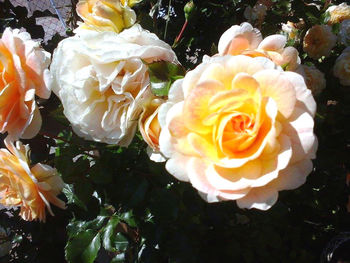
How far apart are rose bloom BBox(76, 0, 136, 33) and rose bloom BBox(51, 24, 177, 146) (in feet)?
0.33

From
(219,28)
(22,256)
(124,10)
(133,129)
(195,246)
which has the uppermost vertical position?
(124,10)

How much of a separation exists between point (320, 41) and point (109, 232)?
0.90 metres

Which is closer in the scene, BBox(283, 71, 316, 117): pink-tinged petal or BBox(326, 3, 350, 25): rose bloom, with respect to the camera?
BBox(283, 71, 316, 117): pink-tinged petal

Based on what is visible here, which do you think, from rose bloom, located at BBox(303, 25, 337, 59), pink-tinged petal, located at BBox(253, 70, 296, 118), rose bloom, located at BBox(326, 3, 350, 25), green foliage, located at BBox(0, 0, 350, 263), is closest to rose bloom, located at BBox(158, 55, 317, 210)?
pink-tinged petal, located at BBox(253, 70, 296, 118)

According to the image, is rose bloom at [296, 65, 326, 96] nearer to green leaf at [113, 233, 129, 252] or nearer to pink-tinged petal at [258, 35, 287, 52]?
pink-tinged petal at [258, 35, 287, 52]

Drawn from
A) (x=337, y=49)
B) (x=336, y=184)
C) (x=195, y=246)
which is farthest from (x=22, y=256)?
(x=337, y=49)

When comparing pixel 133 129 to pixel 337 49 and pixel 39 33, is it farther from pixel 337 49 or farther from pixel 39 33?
pixel 337 49

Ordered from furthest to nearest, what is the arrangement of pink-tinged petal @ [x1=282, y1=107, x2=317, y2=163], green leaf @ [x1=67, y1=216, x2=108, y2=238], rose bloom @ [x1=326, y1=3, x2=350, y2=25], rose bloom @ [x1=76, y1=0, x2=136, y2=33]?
rose bloom @ [x1=326, y1=3, x2=350, y2=25], green leaf @ [x1=67, y1=216, x2=108, y2=238], rose bloom @ [x1=76, y1=0, x2=136, y2=33], pink-tinged petal @ [x1=282, y1=107, x2=317, y2=163]

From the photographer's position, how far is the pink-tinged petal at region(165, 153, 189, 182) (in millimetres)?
514

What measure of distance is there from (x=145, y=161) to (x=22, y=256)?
0.97 m

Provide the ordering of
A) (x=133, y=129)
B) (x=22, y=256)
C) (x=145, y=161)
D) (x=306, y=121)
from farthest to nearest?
(x=22, y=256) < (x=145, y=161) < (x=133, y=129) < (x=306, y=121)

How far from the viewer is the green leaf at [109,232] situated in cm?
87

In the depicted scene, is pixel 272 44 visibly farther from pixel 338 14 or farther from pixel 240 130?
pixel 338 14

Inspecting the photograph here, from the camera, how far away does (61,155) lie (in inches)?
31.5
